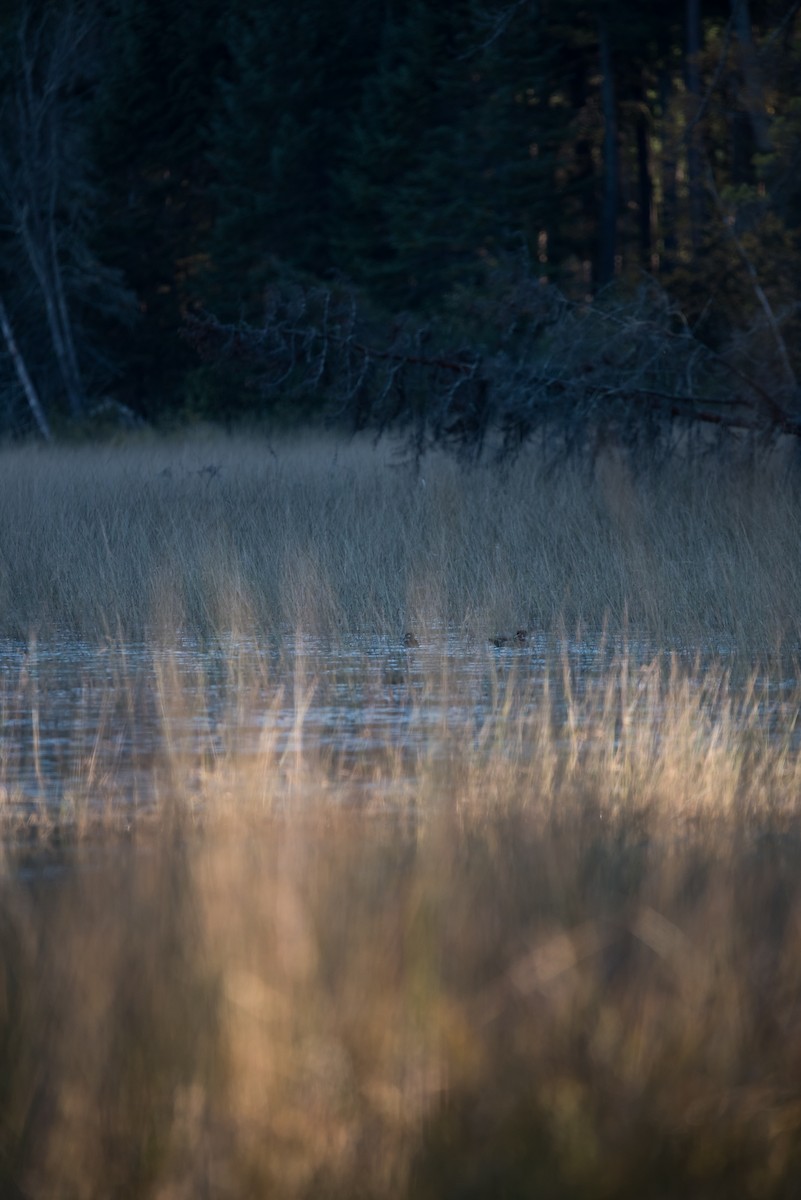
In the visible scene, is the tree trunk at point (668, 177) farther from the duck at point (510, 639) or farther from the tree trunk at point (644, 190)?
the duck at point (510, 639)

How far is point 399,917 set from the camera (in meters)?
3.33

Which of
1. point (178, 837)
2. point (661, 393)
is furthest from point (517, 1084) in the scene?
point (661, 393)

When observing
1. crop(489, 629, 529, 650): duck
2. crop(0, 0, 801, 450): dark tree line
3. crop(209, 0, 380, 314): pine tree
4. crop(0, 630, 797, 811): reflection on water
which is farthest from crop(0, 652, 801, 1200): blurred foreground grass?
crop(209, 0, 380, 314): pine tree

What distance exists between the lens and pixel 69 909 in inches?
134

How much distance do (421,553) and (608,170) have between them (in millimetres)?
20346

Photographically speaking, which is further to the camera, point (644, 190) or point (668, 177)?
point (644, 190)

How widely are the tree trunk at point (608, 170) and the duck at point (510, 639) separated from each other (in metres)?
21.5

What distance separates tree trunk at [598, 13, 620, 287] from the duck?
21484mm

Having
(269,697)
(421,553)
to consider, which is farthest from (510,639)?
(421,553)

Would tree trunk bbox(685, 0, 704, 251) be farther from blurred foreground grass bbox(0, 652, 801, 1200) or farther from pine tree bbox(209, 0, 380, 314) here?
blurred foreground grass bbox(0, 652, 801, 1200)

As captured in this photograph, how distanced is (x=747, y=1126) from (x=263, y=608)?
5.99m

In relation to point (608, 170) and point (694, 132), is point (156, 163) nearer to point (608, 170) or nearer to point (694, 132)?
point (608, 170)

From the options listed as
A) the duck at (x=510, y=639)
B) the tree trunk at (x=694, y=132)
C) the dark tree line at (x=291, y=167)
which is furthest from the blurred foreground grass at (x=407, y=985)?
the dark tree line at (x=291, y=167)

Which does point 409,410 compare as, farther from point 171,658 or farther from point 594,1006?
point 594,1006
